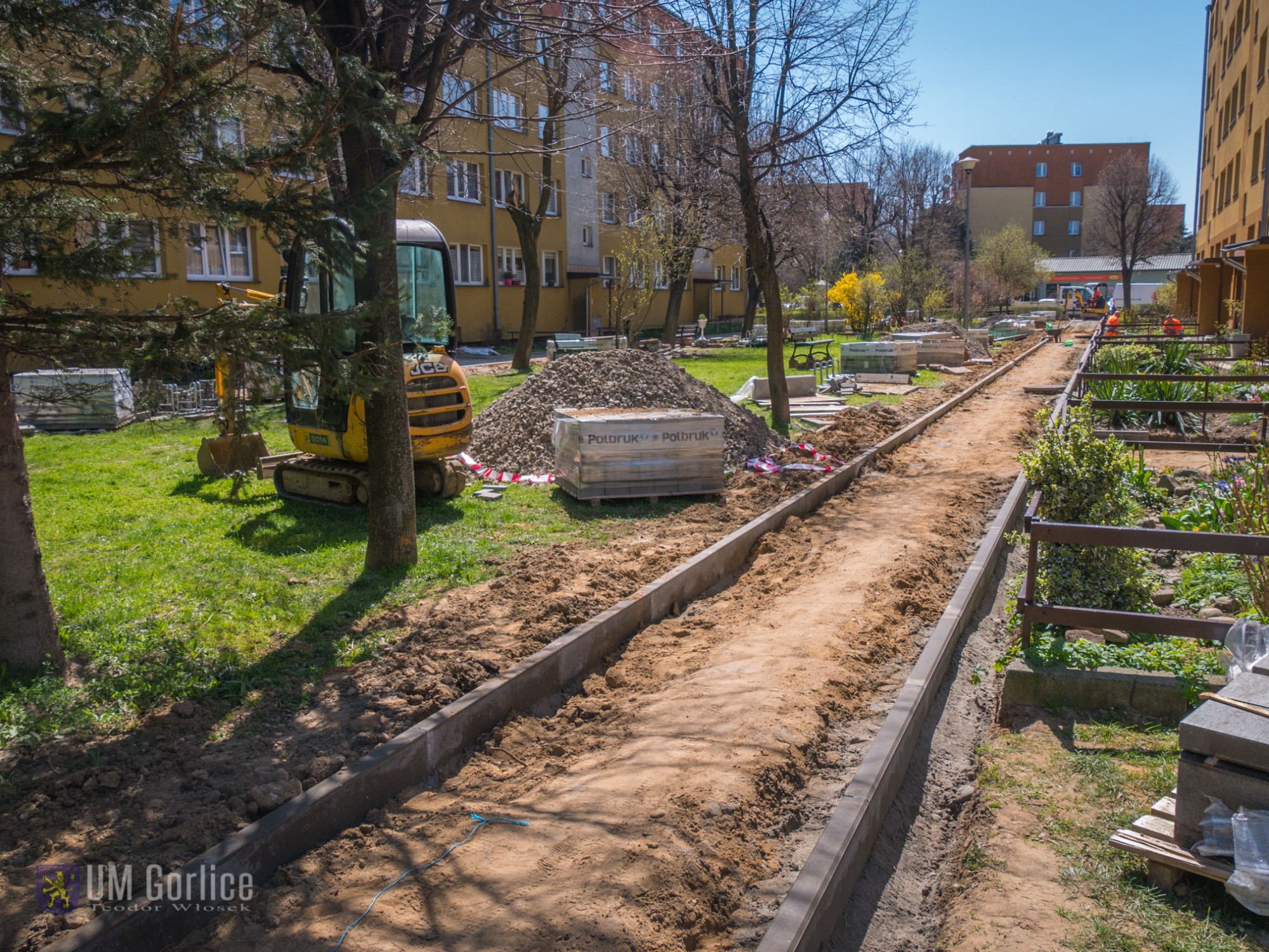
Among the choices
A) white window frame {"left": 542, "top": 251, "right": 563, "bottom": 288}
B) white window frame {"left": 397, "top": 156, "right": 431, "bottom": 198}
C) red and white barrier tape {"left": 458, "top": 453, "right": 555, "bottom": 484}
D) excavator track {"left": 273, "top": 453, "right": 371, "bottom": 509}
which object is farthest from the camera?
white window frame {"left": 542, "top": 251, "right": 563, "bottom": 288}

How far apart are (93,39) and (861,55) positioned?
39.3ft

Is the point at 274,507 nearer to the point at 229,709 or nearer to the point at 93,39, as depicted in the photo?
the point at 229,709

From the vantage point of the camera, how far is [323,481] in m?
9.04

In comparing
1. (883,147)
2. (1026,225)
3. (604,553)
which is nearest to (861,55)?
(883,147)

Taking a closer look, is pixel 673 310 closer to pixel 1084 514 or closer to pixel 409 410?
pixel 409 410

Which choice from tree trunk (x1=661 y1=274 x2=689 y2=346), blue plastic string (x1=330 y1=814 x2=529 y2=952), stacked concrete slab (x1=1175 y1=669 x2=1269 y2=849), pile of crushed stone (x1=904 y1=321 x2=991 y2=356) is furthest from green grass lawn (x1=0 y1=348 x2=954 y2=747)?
tree trunk (x1=661 y1=274 x2=689 y2=346)

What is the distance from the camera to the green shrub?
18.6ft

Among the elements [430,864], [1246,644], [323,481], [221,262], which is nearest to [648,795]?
[430,864]

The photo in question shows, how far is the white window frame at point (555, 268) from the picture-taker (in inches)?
1439

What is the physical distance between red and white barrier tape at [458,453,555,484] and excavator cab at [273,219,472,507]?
1.02 m

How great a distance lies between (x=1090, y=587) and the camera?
18.5 feet

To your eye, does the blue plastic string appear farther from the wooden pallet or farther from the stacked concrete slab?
the stacked concrete slab

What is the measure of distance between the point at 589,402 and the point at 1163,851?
8918mm

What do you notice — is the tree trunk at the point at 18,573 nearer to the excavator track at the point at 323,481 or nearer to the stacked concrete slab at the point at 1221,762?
the excavator track at the point at 323,481
